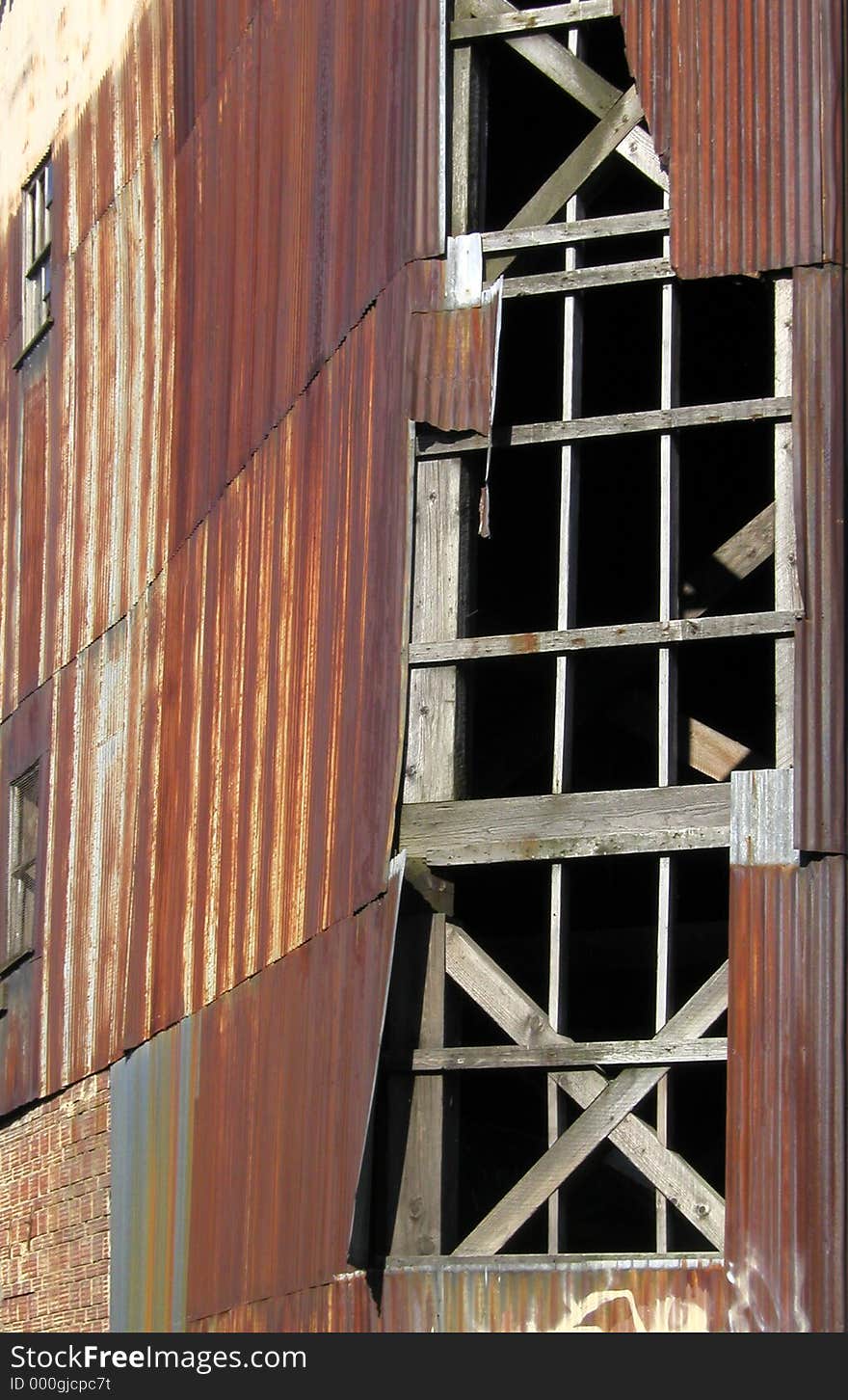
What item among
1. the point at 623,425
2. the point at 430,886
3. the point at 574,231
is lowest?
the point at 430,886

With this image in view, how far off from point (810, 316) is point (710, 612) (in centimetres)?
410

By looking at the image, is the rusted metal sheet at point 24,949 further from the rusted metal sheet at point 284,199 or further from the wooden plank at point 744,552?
the wooden plank at point 744,552

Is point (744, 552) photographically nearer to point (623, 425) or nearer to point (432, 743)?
point (623, 425)

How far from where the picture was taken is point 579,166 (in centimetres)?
1191

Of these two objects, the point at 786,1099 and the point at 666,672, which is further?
the point at 666,672

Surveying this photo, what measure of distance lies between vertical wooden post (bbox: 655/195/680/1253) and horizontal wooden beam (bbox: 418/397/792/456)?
0.26 ft

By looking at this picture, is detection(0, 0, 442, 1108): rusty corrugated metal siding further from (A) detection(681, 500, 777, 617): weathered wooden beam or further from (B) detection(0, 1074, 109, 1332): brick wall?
(A) detection(681, 500, 777, 617): weathered wooden beam

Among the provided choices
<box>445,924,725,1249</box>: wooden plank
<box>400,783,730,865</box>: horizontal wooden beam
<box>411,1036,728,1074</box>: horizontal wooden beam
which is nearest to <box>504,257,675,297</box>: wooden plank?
<box>400,783,730,865</box>: horizontal wooden beam

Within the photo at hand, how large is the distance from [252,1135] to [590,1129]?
107 inches

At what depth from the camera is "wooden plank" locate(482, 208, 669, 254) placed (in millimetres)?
11578

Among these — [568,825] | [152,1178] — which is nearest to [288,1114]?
[568,825]

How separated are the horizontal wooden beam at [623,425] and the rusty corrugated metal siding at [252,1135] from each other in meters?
2.36

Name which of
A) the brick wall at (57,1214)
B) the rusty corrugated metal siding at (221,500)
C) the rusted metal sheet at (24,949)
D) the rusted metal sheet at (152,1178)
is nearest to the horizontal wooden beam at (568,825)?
the rusty corrugated metal siding at (221,500)

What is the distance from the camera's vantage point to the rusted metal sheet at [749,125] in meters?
11.1
